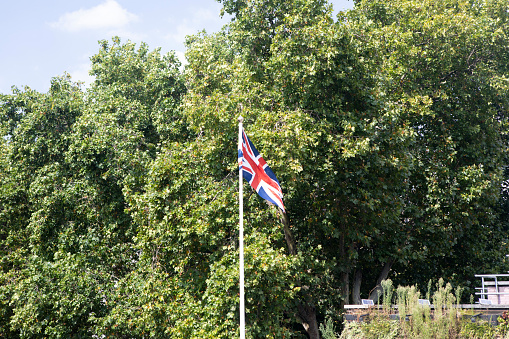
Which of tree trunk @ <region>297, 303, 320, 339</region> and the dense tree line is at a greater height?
the dense tree line

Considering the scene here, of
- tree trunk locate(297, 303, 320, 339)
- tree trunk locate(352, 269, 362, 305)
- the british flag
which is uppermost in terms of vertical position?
the british flag

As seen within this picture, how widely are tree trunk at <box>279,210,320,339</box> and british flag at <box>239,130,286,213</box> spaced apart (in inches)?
211

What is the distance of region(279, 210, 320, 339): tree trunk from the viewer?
17.4 metres

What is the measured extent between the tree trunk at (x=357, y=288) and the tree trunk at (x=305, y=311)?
1.88 metres

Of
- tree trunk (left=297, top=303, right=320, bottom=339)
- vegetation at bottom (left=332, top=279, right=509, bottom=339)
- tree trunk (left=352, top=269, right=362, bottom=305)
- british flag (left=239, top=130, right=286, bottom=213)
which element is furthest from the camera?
tree trunk (left=352, top=269, right=362, bottom=305)

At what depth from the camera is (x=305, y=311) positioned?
1828cm

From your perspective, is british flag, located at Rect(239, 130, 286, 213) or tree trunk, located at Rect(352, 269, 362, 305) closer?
british flag, located at Rect(239, 130, 286, 213)

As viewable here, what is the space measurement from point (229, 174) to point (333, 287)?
7.14 m

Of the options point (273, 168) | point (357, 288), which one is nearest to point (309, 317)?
point (357, 288)

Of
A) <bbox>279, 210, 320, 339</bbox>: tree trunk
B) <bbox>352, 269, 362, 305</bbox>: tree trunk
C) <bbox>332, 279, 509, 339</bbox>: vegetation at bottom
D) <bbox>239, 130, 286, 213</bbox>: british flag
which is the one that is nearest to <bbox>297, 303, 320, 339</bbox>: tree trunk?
<bbox>279, 210, 320, 339</bbox>: tree trunk

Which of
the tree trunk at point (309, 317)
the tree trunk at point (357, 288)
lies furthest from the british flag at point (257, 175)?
the tree trunk at point (357, 288)

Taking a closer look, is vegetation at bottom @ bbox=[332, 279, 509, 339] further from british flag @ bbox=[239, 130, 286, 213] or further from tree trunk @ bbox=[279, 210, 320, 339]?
tree trunk @ bbox=[279, 210, 320, 339]

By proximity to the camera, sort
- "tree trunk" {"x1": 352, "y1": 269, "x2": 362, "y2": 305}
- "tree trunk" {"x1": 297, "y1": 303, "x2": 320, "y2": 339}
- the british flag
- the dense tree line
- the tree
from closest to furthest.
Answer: the british flag
the dense tree line
"tree trunk" {"x1": 297, "y1": 303, "x2": 320, "y2": 339}
the tree
"tree trunk" {"x1": 352, "y1": 269, "x2": 362, "y2": 305}

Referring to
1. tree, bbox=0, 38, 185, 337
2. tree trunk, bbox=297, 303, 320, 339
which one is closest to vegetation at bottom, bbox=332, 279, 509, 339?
tree trunk, bbox=297, 303, 320, 339
